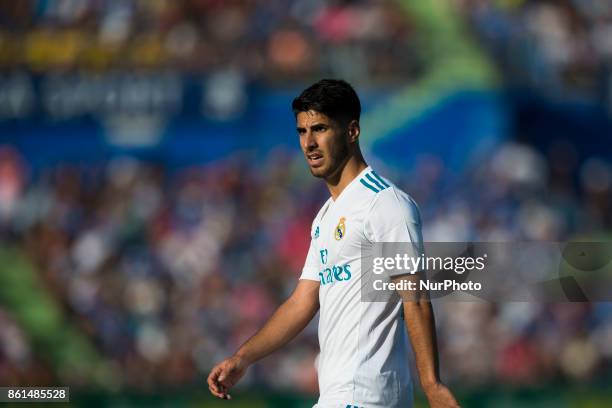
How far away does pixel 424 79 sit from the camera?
516 inches

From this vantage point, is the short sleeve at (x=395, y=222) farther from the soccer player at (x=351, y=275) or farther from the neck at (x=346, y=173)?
the neck at (x=346, y=173)

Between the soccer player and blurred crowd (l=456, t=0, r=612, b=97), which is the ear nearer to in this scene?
the soccer player

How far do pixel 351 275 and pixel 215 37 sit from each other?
31.9 feet

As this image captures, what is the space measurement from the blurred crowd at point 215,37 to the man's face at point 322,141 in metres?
8.52

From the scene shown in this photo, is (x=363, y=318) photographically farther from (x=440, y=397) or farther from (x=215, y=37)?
(x=215, y=37)

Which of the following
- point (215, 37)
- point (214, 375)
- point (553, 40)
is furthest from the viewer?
point (215, 37)

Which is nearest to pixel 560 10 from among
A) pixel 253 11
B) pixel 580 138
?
pixel 580 138

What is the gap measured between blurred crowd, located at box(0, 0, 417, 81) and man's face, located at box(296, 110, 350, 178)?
852 cm

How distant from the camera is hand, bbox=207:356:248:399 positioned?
4.88m

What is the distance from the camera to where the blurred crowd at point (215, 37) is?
13.4 meters

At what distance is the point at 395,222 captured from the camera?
4.46m

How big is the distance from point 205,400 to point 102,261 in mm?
3416

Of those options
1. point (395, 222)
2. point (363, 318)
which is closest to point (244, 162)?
point (363, 318)

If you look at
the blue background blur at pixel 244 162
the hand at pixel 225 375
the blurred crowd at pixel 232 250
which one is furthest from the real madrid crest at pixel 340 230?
the blue background blur at pixel 244 162
